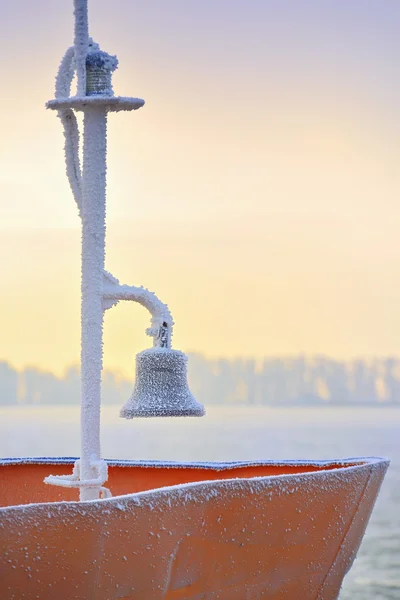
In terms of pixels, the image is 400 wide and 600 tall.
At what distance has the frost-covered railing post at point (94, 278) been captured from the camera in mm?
7879

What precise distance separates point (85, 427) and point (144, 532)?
127cm

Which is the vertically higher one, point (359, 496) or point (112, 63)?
point (112, 63)

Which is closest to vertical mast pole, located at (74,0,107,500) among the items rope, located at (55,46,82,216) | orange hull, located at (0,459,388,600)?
rope, located at (55,46,82,216)

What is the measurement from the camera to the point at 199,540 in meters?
7.08

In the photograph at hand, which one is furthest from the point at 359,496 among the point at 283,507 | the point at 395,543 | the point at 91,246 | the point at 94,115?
the point at 395,543

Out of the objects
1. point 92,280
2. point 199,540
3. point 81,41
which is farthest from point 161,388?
point 81,41

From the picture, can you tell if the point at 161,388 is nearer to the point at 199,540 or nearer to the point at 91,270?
the point at 91,270

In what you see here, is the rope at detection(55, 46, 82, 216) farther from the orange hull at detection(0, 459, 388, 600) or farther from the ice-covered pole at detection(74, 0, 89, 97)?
the orange hull at detection(0, 459, 388, 600)

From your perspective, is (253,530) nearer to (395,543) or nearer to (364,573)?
(364,573)

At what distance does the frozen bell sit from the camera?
7.89m

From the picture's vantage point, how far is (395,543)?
25.8 meters

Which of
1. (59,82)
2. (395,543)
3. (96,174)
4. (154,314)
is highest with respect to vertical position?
(59,82)

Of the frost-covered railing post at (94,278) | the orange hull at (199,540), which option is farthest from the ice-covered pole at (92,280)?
the orange hull at (199,540)

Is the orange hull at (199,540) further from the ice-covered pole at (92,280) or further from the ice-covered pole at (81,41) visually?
the ice-covered pole at (81,41)
